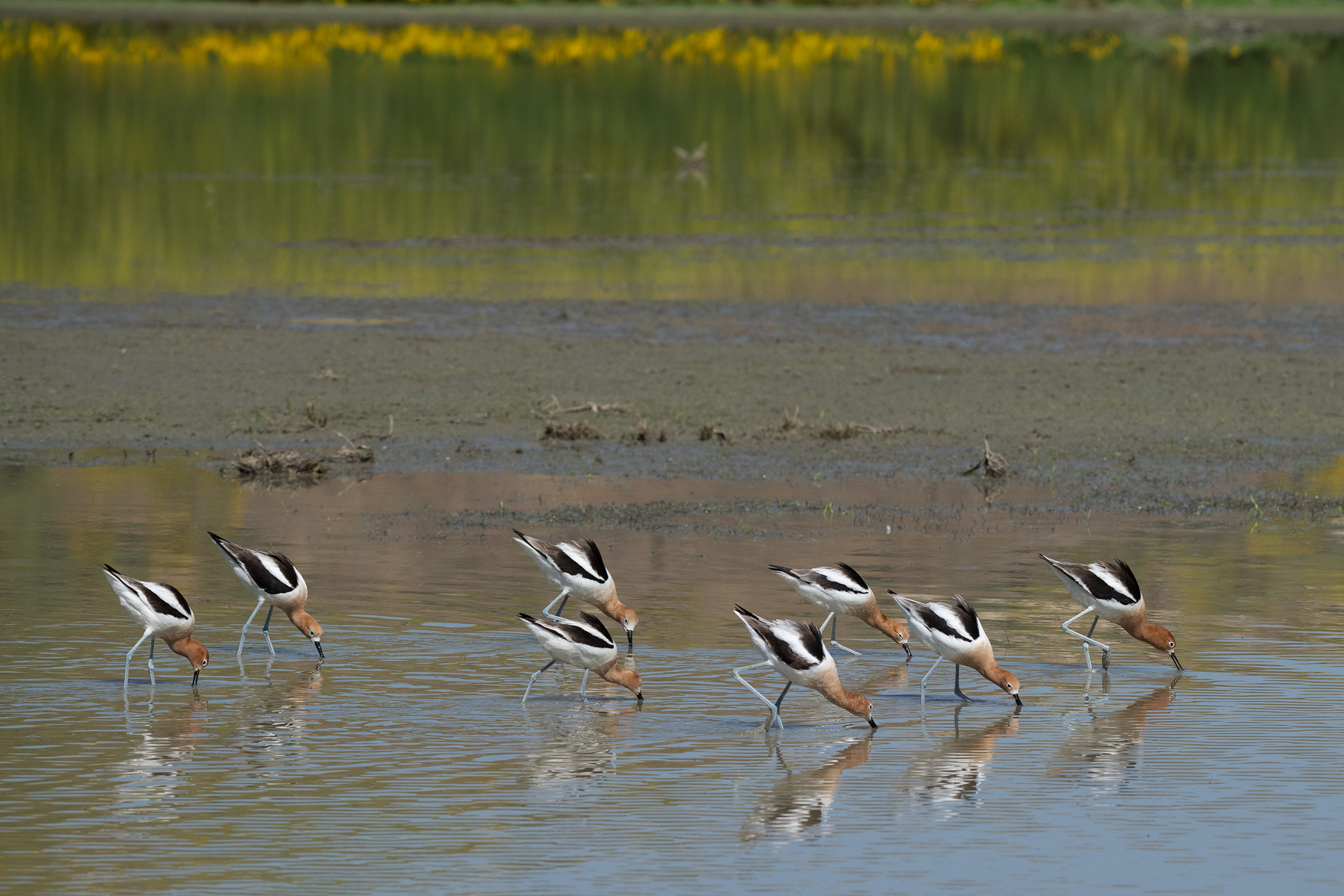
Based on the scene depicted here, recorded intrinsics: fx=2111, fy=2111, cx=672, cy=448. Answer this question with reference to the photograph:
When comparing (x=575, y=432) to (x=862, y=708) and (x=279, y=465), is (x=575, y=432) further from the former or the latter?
(x=862, y=708)

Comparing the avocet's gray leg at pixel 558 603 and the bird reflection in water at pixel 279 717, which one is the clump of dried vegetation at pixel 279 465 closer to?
the avocet's gray leg at pixel 558 603

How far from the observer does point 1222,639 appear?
11.0 meters

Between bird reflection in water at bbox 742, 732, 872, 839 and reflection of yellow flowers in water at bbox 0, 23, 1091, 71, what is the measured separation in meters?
53.5

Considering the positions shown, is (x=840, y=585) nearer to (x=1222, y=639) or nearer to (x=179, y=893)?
(x=1222, y=639)

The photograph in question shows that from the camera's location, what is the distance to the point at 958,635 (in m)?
9.53

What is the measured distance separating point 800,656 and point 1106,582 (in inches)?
78.6

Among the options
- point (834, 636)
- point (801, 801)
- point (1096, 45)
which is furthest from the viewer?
point (1096, 45)

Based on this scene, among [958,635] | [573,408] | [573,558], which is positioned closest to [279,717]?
[573,558]

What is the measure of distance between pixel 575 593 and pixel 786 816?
124 inches

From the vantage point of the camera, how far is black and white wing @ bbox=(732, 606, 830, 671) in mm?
9016

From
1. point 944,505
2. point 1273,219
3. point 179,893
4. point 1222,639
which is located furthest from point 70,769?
point 1273,219

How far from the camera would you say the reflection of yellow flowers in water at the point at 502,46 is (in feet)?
209

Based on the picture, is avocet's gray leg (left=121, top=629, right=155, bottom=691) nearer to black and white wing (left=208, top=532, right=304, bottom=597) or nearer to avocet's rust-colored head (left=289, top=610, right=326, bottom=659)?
black and white wing (left=208, top=532, right=304, bottom=597)

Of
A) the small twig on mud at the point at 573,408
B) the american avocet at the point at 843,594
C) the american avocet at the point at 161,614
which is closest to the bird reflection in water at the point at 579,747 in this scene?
the american avocet at the point at 843,594
